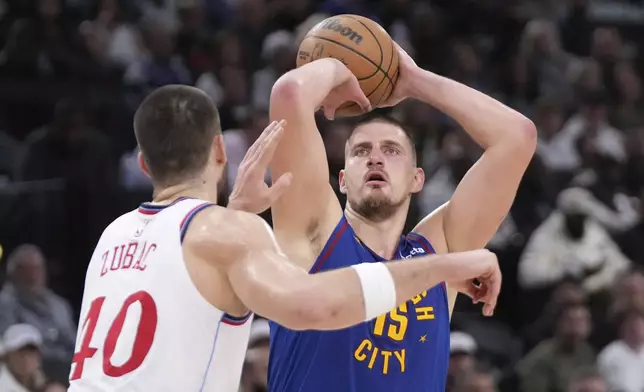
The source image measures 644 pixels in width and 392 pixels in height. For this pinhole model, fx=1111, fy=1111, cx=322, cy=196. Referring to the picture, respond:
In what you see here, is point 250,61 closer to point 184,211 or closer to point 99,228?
point 99,228

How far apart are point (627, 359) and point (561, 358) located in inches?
24.0

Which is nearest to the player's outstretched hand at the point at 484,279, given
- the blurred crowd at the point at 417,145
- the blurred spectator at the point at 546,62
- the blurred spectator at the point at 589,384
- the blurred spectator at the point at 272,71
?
the blurred crowd at the point at 417,145

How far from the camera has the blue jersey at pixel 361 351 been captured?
190 inches

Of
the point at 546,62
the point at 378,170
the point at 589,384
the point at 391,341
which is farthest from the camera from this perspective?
the point at 546,62

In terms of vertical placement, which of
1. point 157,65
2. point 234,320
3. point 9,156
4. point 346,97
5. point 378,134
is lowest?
point 9,156

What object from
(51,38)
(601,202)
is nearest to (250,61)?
→ (51,38)

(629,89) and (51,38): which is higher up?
(51,38)

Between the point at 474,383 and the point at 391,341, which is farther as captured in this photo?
the point at 474,383

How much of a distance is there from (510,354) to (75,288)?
405cm

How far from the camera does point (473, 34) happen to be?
13945 millimetres

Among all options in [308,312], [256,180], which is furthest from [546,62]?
[308,312]

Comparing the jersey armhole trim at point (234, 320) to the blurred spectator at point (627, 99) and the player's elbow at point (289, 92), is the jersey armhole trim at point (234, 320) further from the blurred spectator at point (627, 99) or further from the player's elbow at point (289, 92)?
the blurred spectator at point (627, 99)

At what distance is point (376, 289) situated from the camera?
3779 millimetres

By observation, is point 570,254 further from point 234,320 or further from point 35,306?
point 234,320
